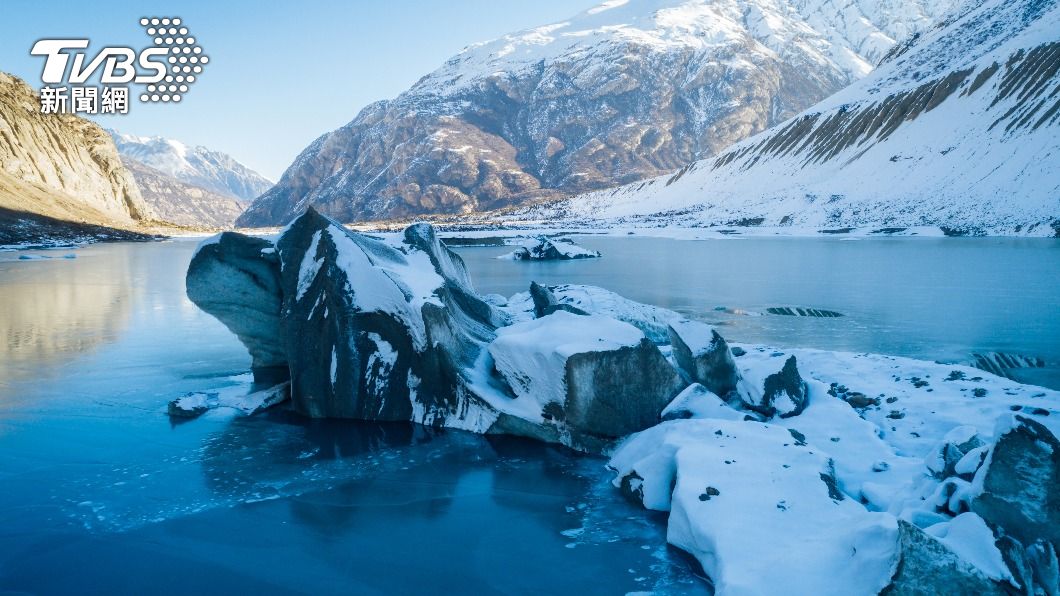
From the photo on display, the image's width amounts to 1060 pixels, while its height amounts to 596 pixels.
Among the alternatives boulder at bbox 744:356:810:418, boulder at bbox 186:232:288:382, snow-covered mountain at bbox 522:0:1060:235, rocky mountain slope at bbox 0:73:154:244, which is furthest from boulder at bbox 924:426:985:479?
rocky mountain slope at bbox 0:73:154:244

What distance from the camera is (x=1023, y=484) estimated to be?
555cm

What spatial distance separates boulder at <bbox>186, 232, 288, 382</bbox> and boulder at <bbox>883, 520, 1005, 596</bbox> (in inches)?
376

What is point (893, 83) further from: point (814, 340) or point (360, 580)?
point (360, 580)

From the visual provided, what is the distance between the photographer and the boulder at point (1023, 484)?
545 cm

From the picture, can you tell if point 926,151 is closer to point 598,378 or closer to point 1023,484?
point 598,378

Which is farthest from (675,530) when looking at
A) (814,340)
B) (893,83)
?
(893,83)

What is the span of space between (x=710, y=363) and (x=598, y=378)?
2.20 meters

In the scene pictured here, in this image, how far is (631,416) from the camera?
30.0 ft

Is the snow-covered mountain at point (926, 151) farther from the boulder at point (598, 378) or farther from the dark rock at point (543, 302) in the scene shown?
the boulder at point (598, 378)

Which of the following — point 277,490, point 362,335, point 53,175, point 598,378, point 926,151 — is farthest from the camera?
point 53,175

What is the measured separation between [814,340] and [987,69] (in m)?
87.9

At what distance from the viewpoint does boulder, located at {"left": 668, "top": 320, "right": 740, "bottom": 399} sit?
33.5ft

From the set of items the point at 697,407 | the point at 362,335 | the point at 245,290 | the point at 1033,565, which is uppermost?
the point at 245,290

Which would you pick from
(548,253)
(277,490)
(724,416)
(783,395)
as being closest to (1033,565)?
(724,416)
